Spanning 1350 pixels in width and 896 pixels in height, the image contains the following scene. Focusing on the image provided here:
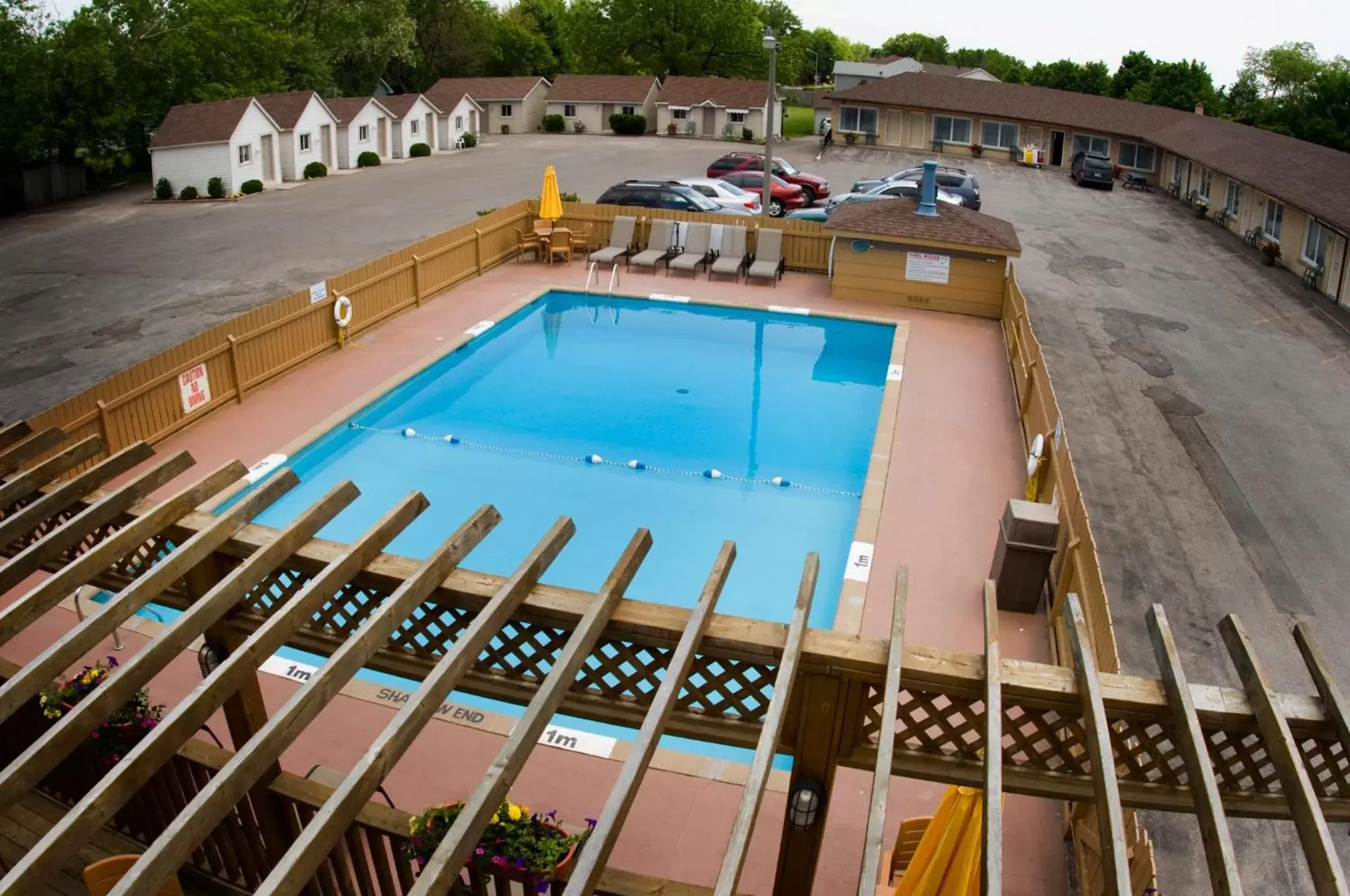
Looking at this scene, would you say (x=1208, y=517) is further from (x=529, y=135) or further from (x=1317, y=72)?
(x=1317, y=72)

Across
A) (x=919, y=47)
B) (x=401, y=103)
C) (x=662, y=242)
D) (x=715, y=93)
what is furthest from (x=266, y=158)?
(x=919, y=47)

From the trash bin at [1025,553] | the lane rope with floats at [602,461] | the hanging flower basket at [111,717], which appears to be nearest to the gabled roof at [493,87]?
the lane rope with floats at [602,461]

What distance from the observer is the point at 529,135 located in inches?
2279

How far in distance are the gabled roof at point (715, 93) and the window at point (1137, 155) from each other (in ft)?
61.1

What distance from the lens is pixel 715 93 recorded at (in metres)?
56.5

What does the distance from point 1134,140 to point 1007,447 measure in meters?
35.9

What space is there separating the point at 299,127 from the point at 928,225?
1176 inches

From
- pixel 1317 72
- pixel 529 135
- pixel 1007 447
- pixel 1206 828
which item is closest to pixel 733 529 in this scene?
pixel 1007 447

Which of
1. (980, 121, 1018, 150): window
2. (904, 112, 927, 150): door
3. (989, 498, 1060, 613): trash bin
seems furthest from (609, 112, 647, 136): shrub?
(989, 498, 1060, 613): trash bin

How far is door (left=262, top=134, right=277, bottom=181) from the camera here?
4062 cm

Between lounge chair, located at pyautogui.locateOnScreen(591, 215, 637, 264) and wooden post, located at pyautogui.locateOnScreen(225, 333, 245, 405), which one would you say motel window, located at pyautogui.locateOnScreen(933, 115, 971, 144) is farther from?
wooden post, located at pyautogui.locateOnScreen(225, 333, 245, 405)

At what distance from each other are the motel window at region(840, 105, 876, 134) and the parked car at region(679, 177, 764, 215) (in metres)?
23.6

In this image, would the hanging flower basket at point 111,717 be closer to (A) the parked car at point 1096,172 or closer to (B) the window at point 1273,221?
(B) the window at point 1273,221

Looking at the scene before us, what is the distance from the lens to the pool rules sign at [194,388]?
1514cm
